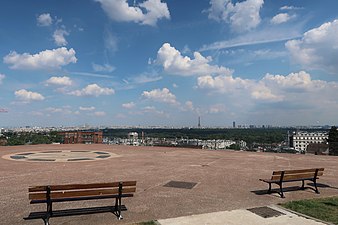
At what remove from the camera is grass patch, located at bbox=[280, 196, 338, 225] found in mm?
5910

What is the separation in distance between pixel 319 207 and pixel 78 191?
5.08 meters

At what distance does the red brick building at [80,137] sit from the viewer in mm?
28125

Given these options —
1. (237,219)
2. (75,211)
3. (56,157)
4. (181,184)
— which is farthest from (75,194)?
(56,157)

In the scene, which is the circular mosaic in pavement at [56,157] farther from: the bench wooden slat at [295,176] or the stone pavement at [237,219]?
the stone pavement at [237,219]

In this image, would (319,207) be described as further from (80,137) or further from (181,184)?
(80,137)

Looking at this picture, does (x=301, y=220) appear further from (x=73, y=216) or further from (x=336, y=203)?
(x=73, y=216)

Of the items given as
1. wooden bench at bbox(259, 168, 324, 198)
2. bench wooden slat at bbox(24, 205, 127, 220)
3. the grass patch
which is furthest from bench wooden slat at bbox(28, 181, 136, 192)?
wooden bench at bbox(259, 168, 324, 198)

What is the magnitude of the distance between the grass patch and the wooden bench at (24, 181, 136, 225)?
3559mm

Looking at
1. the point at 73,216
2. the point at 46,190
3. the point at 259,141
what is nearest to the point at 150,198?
the point at 73,216

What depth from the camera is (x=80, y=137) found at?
28312mm

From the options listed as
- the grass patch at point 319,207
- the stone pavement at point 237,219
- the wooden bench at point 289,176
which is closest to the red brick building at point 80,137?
the wooden bench at point 289,176

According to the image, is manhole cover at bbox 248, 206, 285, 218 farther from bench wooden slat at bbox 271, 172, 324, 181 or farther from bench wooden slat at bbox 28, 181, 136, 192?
bench wooden slat at bbox 28, 181, 136, 192

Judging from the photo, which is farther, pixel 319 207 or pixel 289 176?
pixel 289 176

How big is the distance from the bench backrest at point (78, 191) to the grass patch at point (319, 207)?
356 centimetres
